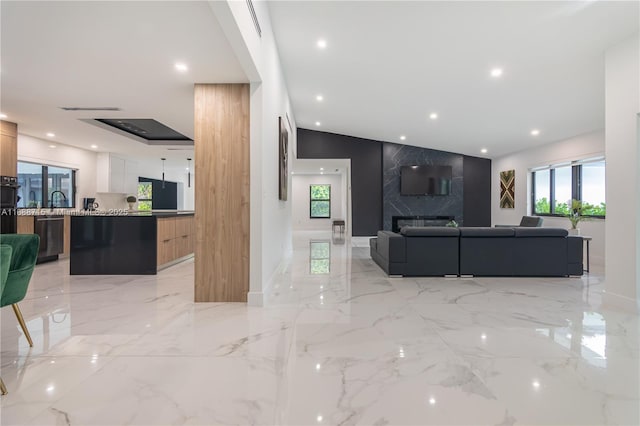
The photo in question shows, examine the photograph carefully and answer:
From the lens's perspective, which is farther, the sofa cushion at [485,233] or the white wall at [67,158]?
the white wall at [67,158]

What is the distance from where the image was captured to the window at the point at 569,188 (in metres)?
6.27

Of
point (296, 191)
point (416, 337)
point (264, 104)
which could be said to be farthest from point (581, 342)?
point (296, 191)

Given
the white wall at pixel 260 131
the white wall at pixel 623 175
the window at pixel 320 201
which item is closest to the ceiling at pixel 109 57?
the white wall at pixel 260 131

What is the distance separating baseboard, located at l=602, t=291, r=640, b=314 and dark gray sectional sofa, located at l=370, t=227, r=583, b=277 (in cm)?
121

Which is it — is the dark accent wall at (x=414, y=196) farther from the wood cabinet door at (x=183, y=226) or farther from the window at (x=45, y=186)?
the window at (x=45, y=186)

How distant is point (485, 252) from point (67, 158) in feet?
28.0

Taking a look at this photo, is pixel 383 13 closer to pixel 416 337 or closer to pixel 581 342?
pixel 416 337

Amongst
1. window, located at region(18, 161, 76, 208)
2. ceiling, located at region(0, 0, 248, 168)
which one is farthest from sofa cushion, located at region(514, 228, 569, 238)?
window, located at region(18, 161, 76, 208)

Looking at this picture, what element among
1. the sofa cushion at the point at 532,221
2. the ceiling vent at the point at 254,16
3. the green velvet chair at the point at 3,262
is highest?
the ceiling vent at the point at 254,16

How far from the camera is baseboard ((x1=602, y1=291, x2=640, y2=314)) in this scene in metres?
3.10

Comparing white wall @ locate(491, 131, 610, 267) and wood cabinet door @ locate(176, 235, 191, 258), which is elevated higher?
white wall @ locate(491, 131, 610, 267)

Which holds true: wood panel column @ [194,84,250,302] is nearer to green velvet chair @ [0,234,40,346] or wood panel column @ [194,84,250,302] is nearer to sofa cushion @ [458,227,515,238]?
green velvet chair @ [0,234,40,346]

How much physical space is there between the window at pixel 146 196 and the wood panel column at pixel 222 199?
351 inches

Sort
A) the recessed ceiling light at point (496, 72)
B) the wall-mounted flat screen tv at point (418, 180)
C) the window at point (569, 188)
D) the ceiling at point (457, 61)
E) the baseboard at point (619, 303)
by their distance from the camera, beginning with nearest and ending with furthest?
the baseboard at point (619, 303) < the ceiling at point (457, 61) < the recessed ceiling light at point (496, 72) < the window at point (569, 188) < the wall-mounted flat screen tv at point (418, 180)
